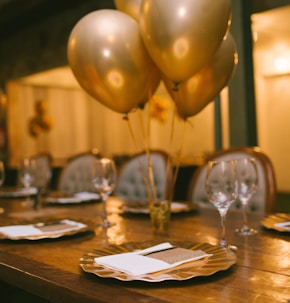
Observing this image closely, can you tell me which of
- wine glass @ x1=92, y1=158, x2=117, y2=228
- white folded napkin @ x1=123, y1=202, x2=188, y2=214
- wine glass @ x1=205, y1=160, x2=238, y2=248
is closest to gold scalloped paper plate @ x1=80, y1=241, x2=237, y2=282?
wine glass @ x1=205, y1=160, x2=238, y2=248

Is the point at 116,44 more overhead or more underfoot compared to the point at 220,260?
more overhead


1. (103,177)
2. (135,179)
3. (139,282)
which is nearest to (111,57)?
(103,177)

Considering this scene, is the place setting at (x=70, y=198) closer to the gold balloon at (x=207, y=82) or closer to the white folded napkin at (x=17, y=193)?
the white folded napkin at (x=17, y=193)

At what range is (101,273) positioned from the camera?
36.5 inches

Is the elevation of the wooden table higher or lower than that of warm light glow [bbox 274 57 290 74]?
lower

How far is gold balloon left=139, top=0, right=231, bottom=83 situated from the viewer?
4.25 ft

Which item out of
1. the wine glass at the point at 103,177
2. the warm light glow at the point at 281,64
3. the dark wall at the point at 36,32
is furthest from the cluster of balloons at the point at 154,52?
the dark wall at the point at 36,32

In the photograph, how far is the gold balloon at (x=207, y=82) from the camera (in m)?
1.50

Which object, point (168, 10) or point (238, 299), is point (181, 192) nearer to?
point (168, 10)

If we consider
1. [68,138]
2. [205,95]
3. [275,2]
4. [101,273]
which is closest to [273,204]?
[205,95]

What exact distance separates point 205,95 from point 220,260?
2.20 feet

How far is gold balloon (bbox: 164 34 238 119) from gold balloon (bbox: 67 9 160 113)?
12cm

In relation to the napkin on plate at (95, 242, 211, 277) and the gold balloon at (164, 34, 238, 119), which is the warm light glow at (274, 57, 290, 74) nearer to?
the gold balloon at (164, 34, 238, 119)

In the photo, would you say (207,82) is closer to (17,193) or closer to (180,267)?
(180,267)
